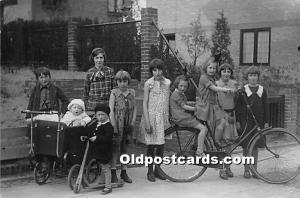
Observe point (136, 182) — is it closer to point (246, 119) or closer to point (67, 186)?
point (67, 186)

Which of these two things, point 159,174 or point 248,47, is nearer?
point 159,174

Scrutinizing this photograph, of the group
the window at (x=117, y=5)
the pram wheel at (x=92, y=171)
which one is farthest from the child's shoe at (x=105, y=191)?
the window at (x=117, y=5)

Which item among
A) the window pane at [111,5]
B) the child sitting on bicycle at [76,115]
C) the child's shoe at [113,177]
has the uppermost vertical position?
the window pane at [111,5]

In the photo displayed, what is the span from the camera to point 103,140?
16.0 feet

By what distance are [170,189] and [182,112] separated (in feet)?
3.14

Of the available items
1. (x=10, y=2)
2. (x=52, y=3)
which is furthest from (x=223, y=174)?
(x=52, y=3)

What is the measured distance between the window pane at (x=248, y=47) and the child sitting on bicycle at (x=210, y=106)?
10327 millimetres

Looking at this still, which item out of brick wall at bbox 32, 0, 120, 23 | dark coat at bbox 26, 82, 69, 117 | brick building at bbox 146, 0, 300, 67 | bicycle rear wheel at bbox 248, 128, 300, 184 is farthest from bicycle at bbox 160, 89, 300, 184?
brick wall at bbox 32, 0, 120, 23

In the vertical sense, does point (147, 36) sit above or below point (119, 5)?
below

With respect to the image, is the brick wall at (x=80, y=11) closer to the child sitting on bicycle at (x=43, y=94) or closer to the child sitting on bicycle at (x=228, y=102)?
the child sitting on bicycle at (x=43, y=94)

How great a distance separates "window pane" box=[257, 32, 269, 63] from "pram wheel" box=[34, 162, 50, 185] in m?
11.3

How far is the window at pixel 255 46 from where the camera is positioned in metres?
15.1

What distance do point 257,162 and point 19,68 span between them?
8.45 meters

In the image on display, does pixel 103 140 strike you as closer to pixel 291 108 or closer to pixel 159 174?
pixel 159 174
